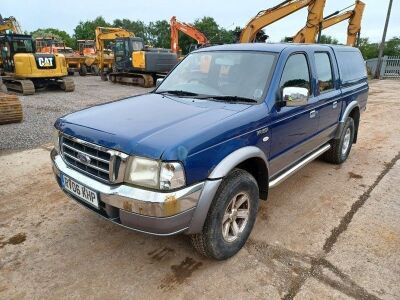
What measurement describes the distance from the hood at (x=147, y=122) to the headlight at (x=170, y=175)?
10cm

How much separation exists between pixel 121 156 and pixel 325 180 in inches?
136

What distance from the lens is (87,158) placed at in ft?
8.90

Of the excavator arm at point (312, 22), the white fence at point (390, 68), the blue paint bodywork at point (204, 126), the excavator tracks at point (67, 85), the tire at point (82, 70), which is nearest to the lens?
the blue paint bodywork at point (204, 126)

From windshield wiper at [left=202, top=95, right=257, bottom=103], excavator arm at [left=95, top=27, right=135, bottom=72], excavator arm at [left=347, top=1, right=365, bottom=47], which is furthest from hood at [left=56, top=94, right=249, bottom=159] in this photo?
excavator arm at [left=95, top=27, right=135, bottom=72]

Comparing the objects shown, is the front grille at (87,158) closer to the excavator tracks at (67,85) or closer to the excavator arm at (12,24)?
the excavator tracks at (67,85)

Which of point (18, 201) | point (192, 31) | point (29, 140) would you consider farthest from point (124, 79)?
point (18, 201)

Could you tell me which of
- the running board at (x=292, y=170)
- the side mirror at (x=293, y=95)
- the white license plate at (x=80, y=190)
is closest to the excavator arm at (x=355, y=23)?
the running board at (x=292, y=170)

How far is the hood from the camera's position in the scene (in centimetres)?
241

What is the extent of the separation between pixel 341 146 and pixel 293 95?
249 centimetres

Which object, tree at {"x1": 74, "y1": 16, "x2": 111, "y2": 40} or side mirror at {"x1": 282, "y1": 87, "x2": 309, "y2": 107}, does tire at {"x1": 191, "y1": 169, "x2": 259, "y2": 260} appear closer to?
side mirror at {"x1": 282, "y1": 87, "x2": 309, "y2": 107}

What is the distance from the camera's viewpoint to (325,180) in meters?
4.84

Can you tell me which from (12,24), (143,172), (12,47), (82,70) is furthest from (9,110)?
(82,70)

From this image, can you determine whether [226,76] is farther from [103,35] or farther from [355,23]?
[103,35]

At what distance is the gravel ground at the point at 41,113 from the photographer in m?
6.61
